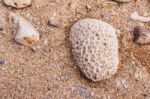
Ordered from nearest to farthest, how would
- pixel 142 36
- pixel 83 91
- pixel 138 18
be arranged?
pixel 83 91, pixel 142 36, pixel 138 18

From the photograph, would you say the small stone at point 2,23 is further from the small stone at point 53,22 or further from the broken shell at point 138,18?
the broken shell at point 138,18

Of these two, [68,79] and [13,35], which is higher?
[13,35]

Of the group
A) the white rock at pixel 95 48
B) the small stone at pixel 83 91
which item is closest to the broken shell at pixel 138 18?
the white rock at pixel 95 48

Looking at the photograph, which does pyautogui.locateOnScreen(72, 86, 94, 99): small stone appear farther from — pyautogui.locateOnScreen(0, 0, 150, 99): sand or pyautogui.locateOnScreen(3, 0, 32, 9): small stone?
pyautogui.locateOnScreen(3, 0, 32, 9): small stone

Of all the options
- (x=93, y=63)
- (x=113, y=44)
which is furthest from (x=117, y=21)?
(x=93, y=63)

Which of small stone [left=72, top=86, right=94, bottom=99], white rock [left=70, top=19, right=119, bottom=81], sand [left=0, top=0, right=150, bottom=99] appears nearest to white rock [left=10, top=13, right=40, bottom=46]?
sand [left=0, top=0, right=150, bottom=99]

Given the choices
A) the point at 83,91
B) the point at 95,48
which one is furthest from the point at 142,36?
the point at 83,91

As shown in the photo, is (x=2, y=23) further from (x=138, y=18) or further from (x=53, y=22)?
(x=138, y=18)

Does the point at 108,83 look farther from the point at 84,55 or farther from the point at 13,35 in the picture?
the point at 13,35

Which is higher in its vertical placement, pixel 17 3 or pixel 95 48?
pixel 17 3
